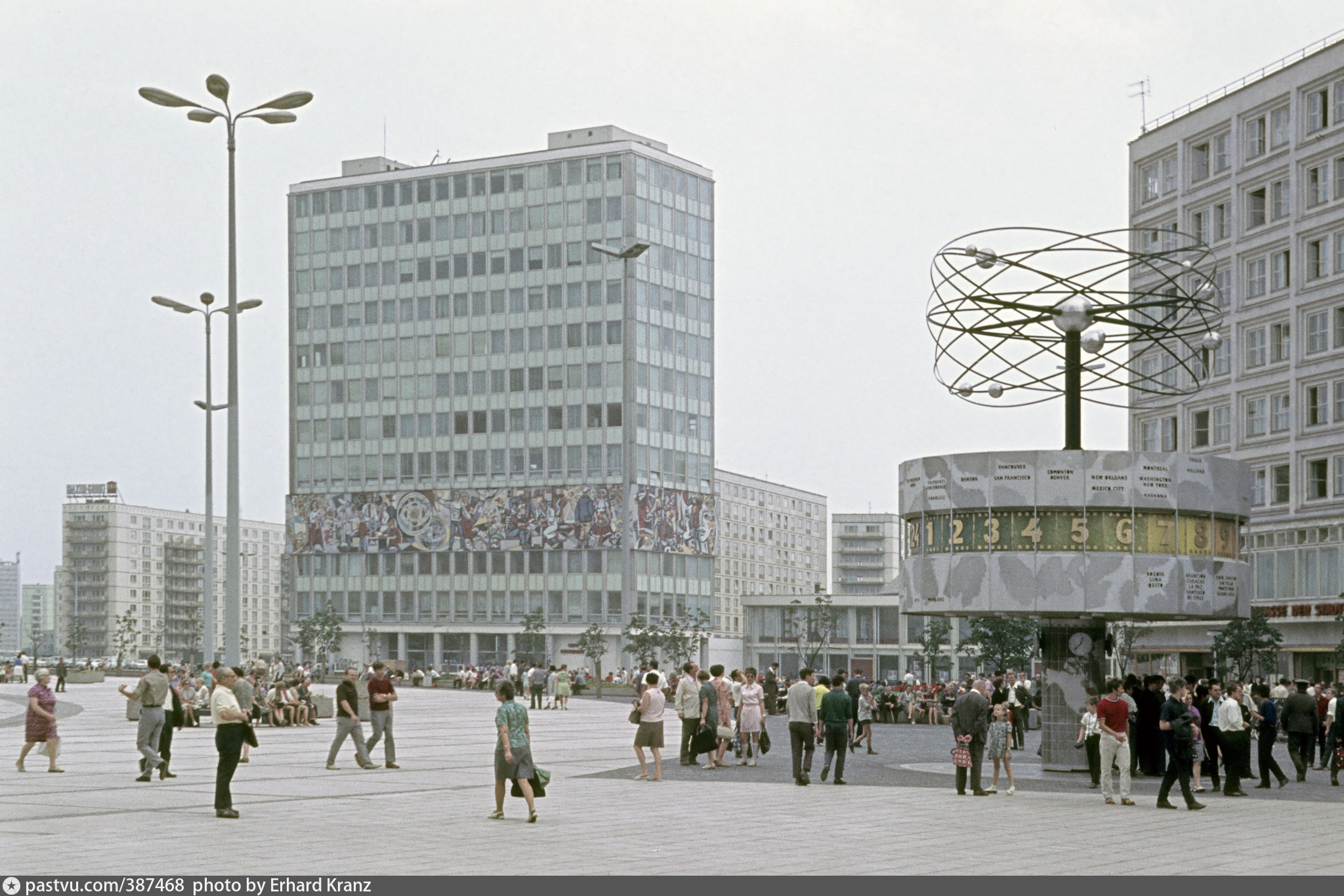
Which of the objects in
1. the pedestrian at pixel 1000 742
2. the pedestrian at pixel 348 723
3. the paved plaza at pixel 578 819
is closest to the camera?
the paved plaza at pixel 578 819

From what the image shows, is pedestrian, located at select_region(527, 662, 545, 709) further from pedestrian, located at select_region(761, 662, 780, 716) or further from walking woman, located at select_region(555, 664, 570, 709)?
pedestrian, located at select_region(761, 662, 780, 716)

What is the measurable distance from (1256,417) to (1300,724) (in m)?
47.5

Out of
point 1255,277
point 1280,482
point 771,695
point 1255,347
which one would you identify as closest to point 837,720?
point 771,695

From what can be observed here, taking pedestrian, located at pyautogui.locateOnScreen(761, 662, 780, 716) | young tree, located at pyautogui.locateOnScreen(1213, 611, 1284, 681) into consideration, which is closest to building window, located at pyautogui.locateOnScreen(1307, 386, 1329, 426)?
young tree, located at pyautogui.locateOnScreen(1213, 611, 1284, 681)

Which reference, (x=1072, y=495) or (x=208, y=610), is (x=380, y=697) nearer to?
(x=1072, y=495)

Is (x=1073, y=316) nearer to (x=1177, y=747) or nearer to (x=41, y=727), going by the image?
(x=1177, y=747)

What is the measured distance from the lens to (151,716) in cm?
2403

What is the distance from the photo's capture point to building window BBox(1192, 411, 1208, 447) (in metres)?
74.9

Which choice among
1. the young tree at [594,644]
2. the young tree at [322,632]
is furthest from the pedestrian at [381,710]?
the young tree at [322,632]

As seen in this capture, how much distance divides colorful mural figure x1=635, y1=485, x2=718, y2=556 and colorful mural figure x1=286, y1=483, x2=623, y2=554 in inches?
81.6

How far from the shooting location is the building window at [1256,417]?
7088 cm

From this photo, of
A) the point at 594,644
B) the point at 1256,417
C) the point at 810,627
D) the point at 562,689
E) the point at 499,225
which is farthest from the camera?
the point at 810,627

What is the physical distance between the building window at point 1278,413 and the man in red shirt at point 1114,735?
52270 mm

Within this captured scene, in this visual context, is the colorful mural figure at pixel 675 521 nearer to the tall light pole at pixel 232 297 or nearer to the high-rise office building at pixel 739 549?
the high-rise office building at pixel 739 549
